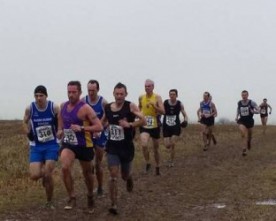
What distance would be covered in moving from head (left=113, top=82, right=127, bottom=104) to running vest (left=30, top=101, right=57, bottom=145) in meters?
1.22

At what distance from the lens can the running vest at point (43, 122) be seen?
11.0 metres

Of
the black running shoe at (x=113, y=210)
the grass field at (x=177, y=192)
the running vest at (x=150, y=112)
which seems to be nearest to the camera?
the black running shoe at (x=113, y=210)

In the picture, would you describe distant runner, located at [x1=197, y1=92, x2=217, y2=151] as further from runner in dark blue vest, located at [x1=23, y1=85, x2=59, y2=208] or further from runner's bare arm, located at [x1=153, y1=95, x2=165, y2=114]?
runner in dark blue vest, located at [x1=23, y1=85, x2=59, y2=208]

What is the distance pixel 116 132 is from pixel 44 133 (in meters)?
1.34

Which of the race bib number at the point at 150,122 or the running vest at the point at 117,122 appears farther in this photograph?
the race bib number at the point at 150,122

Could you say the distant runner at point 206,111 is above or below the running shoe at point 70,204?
above

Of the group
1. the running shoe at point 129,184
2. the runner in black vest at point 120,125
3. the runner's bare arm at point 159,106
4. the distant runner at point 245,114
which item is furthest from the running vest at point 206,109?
the runner in black vest at point 120,125

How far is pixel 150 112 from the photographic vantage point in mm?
15422

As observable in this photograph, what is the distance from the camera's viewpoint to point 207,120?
23594 millimetres

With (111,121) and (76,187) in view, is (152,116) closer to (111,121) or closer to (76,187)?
(76,187)

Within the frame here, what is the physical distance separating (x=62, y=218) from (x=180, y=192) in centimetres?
378

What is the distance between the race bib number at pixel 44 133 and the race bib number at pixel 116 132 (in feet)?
3.61

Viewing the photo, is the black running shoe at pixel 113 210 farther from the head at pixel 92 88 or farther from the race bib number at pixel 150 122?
the race bib number at pixel 150 122

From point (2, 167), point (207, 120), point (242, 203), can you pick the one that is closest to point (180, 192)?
point (242, 203)
